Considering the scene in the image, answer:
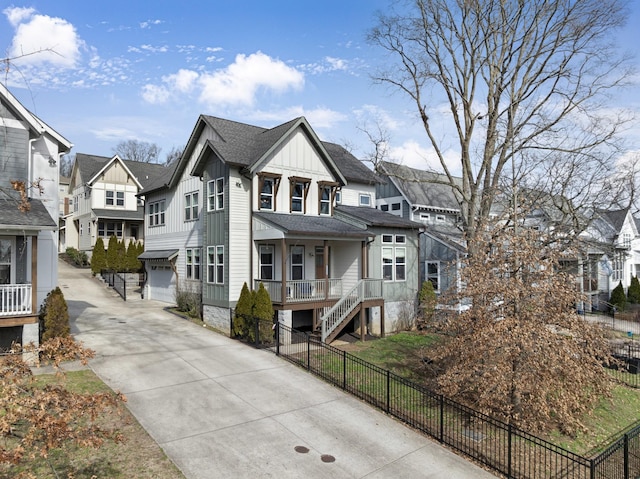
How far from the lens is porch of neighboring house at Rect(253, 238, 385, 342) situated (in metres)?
18.8

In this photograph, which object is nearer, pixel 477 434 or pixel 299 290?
pixel 477 434

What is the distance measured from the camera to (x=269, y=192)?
2062 cm

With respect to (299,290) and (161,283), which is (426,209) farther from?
(161,283)

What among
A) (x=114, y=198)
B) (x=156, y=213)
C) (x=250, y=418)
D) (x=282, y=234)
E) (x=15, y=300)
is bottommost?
(x=250, y=418)

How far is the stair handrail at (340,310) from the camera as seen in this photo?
18.2 m

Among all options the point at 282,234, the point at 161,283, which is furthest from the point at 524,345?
the point at 161,283

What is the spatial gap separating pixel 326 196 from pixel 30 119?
43.0 ft

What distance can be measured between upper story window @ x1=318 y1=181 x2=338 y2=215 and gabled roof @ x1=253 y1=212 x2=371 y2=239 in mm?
688

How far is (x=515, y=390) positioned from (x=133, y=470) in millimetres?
9027

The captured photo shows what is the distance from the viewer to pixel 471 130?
78.4 ft

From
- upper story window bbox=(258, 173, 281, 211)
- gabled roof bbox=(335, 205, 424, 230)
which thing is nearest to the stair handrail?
gabled roof bbox=(335, 205, 424, 230)

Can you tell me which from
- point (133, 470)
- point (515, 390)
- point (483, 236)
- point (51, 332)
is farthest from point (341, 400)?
point (51, 332)

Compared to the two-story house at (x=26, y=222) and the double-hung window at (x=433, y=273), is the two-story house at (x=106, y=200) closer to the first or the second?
the two-story house at (x=26, y=222)

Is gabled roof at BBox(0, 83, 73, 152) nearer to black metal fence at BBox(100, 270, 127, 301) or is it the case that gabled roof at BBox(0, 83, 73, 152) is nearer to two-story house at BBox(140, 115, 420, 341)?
two-story house at BBox(140, 115, 420, 341)
